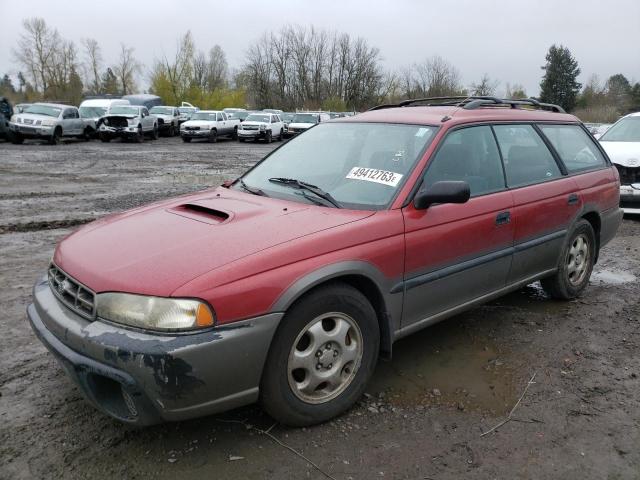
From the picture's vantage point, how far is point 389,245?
302cm

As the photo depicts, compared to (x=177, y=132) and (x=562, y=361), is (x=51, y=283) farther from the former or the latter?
(x=177, y=132)

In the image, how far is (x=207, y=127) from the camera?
30875 mm

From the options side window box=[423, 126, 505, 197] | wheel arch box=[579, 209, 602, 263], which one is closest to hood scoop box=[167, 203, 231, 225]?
side window box=[423, 126, 505, 197]

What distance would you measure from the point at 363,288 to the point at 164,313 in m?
1.15

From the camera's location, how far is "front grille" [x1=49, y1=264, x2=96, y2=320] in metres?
2.50

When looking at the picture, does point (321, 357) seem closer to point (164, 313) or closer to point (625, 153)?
point (164, 313)

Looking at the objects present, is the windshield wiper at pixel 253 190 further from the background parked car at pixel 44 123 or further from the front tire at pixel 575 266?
the background parked car at pixel 44 123

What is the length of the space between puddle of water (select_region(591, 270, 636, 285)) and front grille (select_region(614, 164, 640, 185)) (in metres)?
3.14

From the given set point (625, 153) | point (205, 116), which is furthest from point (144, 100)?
point (625, 153)

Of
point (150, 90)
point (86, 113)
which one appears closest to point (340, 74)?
point (150, 90)

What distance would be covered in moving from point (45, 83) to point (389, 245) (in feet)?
264

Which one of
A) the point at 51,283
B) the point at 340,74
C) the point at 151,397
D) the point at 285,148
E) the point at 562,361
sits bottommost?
the point at 562,361

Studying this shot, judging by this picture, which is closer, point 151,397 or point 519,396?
point 151,397

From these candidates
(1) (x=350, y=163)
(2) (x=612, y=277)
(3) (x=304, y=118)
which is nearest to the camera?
(1) (x=350, y=163)
